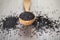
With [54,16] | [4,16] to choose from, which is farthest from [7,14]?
[54,16]

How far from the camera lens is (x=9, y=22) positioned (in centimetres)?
81

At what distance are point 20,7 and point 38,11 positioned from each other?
12 cm

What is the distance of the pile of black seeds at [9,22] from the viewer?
0.78 meters

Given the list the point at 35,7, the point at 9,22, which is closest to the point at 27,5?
the point at 35,7

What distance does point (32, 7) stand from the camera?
38.2 inches

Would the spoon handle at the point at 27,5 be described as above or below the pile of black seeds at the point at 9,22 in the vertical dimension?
above

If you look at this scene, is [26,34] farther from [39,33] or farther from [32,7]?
[32,7]

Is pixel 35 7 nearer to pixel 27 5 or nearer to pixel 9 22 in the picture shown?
pixel 27 5

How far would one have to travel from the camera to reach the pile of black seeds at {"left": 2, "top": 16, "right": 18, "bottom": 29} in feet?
2.57

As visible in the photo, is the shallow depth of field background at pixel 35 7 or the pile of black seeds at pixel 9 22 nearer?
the pile of black seeds at pixel 9 22

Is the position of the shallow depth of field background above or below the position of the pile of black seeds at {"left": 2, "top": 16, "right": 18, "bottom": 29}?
above

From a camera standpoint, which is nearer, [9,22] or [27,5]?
[9,22]

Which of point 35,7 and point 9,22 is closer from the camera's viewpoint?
point 9,22

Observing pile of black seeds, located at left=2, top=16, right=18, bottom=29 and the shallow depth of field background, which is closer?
pile of black seeds, located at left=2, top=16, right=18, bottom=29
